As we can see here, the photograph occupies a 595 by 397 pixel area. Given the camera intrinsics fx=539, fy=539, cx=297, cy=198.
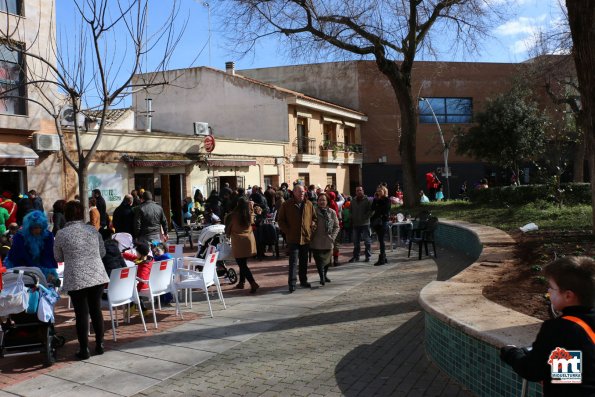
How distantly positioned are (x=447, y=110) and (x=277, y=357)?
3661 cm

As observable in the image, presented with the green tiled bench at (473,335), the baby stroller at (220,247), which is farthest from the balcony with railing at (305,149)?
the green tiled bench at (473,335)

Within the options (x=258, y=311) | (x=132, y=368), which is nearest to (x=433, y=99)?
(x=258, y=311)

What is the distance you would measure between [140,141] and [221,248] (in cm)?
1203

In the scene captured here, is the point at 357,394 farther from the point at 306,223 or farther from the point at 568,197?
the point at 568,197

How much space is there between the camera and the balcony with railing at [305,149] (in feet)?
102

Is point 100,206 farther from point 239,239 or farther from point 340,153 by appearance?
point 340,153

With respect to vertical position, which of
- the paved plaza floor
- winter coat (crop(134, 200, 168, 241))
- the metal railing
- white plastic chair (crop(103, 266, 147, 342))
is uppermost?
the metal railing

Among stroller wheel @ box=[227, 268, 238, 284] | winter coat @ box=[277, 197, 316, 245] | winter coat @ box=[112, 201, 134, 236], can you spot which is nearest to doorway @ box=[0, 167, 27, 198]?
winter coat @ box=[112, 201, 134, 236]

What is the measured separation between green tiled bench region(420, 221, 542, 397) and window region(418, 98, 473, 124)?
34808mm

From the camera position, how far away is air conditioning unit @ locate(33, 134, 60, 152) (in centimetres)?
1659

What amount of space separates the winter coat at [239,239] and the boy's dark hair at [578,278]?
6834mm

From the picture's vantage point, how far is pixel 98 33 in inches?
422

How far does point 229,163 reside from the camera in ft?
80.2

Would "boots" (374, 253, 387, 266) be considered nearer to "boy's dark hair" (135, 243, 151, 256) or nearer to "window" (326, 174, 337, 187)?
"boy's dark hair" (135, 243, 151, 256)
